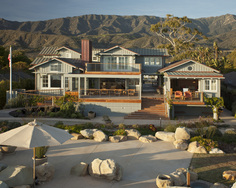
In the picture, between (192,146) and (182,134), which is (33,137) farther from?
(182,134)

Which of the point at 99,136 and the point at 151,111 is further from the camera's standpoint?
the point at 151,111

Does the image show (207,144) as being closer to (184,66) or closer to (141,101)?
(141,101)

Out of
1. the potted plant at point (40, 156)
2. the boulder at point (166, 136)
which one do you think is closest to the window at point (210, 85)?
the boulder at point (166, 136)

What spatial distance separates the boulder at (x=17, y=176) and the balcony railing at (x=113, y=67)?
1929 centimetres

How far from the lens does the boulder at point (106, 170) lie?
8242 mm

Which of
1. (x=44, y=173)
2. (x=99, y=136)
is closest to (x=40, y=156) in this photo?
(x=44, y=173)

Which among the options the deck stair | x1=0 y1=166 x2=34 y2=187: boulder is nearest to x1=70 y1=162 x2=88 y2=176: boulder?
x1=0 y1=166 x2=34 y2=187: boulder

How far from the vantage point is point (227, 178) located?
832 cm

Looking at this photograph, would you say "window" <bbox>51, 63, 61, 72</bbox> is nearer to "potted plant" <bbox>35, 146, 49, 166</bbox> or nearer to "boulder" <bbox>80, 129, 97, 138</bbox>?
"boulder" <bbox>80, 129, 97, 138</bbox>

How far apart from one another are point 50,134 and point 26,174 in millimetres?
1398

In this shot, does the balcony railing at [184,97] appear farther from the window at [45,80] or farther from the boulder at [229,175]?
the window at [45,80]

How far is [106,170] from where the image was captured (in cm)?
833

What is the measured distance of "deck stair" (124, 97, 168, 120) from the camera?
799 inches

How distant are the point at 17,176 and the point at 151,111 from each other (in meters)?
15.0
